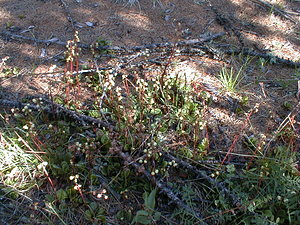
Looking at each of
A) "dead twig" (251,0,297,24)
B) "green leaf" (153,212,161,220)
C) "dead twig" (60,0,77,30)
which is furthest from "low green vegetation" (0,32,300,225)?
"dead twig" (251,0,297,24)

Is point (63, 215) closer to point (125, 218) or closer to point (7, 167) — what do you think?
point (125, 218)

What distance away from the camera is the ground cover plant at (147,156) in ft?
7.12

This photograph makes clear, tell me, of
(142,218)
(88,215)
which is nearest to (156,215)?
(142,218)

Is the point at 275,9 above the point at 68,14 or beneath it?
above

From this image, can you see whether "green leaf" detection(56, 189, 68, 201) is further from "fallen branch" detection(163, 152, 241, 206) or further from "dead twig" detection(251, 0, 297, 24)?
"dead twig" detection(251, 0, 297, 24)

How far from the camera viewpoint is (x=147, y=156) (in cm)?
230

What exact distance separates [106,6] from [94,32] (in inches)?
27.5

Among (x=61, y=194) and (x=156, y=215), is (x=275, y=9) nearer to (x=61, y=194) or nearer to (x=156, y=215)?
(x=156, y=215)

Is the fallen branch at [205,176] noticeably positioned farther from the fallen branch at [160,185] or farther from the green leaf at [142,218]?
the green leaf at [142,218]

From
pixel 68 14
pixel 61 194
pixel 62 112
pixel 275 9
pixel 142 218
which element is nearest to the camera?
pixel 142 218

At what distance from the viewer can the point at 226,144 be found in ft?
8.73

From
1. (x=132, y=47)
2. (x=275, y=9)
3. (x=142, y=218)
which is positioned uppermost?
(x=275, y=9)

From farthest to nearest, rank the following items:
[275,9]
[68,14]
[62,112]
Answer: [275,9] < [68,14] < [62,112]

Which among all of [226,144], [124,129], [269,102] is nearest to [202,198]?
[226,144]
